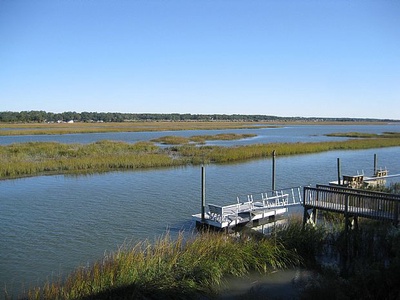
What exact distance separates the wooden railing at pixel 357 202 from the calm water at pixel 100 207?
589cm

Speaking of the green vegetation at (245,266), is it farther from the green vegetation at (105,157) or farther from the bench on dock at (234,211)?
the green vegetation at (105,157)

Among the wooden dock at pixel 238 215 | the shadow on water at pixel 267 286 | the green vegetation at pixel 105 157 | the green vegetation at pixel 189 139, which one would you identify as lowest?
the shadow on water at pixel 267 286

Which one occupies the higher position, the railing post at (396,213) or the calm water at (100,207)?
the railing post at (396,213)

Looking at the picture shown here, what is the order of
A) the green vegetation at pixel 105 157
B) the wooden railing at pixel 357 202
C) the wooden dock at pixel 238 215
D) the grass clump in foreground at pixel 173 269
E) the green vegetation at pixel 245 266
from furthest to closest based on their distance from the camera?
1. the green vegetation at pixel 105 157
2. the wooden dock at pixel 238 215
3. the wooden railing at pixel 357 202
4. the grass clump in foreground at pixel 173 269
5. the green vegetation at pixel 245 266

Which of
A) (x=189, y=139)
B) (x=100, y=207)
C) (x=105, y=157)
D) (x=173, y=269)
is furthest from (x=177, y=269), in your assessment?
(x=189, y=139)

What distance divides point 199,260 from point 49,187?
20324mm

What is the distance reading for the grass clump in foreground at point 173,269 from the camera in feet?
33.0

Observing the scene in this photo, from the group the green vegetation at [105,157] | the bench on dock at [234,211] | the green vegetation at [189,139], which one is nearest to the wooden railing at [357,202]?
the bench on dock at [234,211]

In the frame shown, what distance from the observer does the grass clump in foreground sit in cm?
1005

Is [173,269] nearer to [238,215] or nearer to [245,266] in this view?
[245,266]

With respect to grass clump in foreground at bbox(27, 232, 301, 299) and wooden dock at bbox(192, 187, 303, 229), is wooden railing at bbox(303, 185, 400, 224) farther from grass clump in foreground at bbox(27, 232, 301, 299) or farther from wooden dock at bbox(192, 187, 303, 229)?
grass clump in foreground at bbox(27, 232, 301, 299)

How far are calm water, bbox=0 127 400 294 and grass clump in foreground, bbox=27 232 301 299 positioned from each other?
198 centimetres

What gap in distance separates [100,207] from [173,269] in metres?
12.3

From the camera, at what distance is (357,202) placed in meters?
15.1
